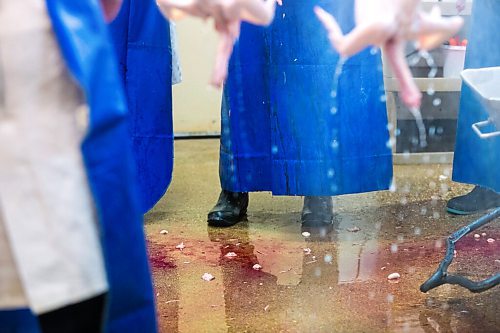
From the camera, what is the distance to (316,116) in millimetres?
2383

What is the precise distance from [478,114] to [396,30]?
1.89m

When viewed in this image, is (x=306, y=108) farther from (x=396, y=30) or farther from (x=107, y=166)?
(x=107, y=166)

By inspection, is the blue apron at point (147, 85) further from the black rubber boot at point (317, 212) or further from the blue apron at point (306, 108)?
the black rubber boot at point (317, 212)

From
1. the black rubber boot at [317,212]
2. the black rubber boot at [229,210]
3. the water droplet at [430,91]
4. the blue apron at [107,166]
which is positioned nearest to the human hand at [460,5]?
the water droplet at [430,91]

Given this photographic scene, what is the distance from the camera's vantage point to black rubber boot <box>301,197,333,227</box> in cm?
262

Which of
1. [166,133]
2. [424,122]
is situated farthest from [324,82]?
[424,122]

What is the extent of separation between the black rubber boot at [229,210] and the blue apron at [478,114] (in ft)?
3.29

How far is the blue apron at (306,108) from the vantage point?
2318mm

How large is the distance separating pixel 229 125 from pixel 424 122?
7.01 ft

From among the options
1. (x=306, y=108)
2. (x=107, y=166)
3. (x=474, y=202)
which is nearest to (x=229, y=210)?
(x=306, y=108)

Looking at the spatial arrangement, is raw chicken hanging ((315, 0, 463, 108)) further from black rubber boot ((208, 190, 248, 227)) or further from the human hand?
the human hand

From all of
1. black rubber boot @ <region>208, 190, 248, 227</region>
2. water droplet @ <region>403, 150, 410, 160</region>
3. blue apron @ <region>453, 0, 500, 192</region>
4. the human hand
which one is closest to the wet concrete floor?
black rubber boot @ <region>208, 190, 248, 227</region>

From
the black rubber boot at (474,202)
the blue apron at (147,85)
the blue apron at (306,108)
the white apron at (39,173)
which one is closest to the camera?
the white apron at (39,173)

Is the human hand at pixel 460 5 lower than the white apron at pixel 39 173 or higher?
higher
